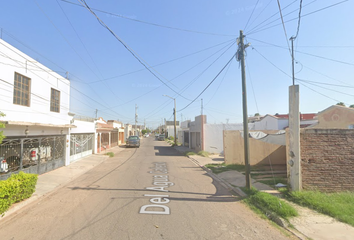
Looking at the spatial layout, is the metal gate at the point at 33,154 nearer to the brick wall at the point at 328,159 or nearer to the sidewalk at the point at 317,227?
the sidewalk at the point at 317,227

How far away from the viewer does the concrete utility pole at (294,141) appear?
6.40 meters

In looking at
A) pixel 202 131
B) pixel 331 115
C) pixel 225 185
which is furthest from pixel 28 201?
pixel 331 115

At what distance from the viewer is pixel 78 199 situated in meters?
6.39

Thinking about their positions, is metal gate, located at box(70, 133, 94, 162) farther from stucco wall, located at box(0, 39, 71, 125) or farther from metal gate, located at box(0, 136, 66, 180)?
stucco wall, located at box(0, 39, 71, 125)

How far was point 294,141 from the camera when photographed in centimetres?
648

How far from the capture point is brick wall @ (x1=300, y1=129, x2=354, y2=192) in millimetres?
6496

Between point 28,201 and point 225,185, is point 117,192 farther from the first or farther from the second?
point 225,185

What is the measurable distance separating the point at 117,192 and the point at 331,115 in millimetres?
20065

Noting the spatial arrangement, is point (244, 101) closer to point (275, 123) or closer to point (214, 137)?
point (214, 137)

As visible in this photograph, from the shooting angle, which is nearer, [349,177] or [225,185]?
[349,177]

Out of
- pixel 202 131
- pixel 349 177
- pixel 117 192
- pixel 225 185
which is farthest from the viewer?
pixel 202 131

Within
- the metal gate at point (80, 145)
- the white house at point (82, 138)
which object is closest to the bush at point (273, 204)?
the white house at point (82, 138)

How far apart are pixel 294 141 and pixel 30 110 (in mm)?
11056

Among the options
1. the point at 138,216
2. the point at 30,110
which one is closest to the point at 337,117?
the point at 138,216
